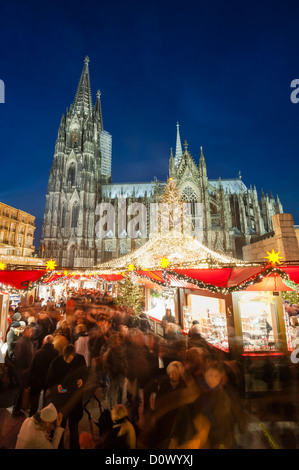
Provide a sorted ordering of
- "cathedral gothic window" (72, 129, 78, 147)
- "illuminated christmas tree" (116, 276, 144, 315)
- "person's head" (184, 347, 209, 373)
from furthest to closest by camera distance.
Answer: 1. "cathedral gothic window" (72, 129, 78, 147)
2. "illuminated christmas tree" (116, 276, 144, 315)
3. "person's head" (184, 347, 209, 373)

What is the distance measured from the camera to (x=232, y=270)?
546cm

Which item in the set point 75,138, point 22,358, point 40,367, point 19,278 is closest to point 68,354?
point 40,367

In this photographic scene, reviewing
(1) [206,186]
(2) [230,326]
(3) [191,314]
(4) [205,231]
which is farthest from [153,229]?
(2) [230,326]

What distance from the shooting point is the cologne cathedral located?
33.6m

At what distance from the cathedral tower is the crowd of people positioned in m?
29.9

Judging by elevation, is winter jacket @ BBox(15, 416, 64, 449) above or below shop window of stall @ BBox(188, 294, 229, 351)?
below

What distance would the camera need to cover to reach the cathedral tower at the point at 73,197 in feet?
113

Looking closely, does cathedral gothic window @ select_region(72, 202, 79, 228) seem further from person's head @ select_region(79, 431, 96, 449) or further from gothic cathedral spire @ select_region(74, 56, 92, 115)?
person's head @ select_region(79, 431, 96, 449)

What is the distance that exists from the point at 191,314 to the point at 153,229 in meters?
25.5

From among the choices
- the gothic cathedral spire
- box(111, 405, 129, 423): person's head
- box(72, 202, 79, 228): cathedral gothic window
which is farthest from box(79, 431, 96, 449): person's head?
the gothic cathedral spire

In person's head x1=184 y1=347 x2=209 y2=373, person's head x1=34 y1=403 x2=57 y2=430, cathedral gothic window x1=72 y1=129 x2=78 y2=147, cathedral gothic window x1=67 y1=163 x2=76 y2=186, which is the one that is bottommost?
person's head x1=34 y1=403 x2=57 y2=430

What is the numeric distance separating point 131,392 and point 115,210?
35.1m

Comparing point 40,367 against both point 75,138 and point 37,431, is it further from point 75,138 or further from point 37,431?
point 75,138
